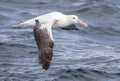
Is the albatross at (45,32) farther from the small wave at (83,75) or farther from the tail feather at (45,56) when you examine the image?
the small wave at (83,75)

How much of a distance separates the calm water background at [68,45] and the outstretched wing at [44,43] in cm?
205

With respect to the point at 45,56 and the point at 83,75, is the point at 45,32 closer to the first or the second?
the point at 45,56

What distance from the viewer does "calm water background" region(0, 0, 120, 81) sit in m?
16.2

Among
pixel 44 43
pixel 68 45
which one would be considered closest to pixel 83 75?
pixel 68 45

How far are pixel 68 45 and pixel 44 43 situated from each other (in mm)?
4946

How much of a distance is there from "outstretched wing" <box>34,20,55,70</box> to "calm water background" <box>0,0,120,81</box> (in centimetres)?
205

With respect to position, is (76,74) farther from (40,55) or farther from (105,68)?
(40,55)

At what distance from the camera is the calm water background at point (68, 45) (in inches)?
637

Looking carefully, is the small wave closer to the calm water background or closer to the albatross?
the calm water background

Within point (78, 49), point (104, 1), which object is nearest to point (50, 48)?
point (78, 49)

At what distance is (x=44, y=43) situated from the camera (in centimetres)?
1373

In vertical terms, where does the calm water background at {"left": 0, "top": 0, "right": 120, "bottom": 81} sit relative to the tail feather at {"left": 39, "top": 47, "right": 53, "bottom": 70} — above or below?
below

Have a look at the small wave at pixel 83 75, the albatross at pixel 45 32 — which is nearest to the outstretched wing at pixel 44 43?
the albatross at pixel 45 32

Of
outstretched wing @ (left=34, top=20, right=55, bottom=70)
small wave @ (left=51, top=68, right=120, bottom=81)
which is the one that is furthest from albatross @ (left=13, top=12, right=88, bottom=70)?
small wave @ (left=51, top=68, right=120, bottom=81)
